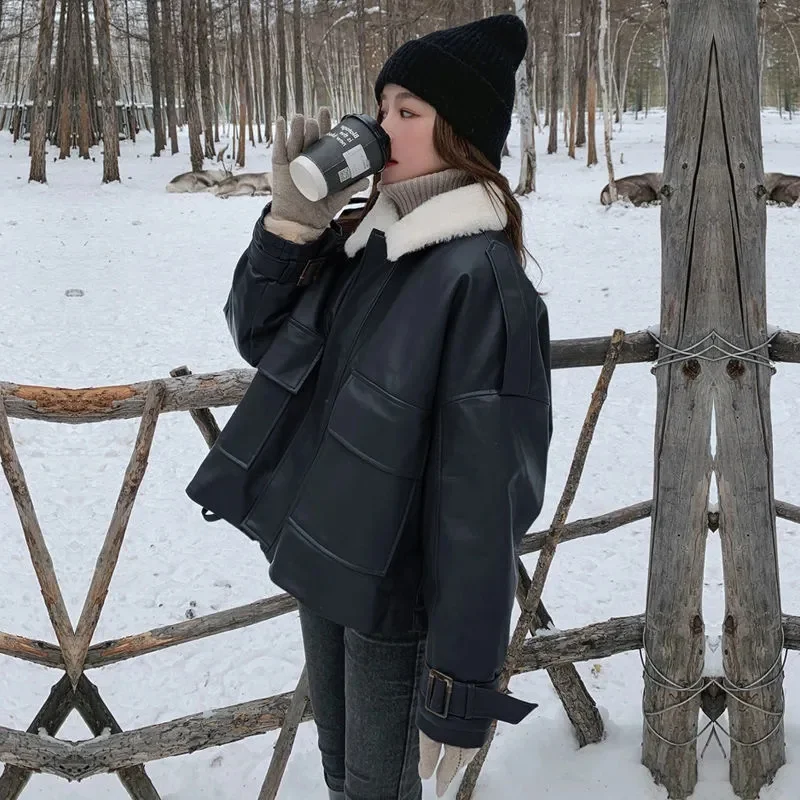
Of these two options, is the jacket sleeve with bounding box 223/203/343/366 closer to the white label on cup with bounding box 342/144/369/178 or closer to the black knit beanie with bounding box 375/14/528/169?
the white label on cup with bounding box 342/144/369/178

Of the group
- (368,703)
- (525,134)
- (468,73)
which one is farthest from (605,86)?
(368,703)

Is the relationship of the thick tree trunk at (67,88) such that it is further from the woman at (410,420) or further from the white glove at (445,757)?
the white glove at (445,757)

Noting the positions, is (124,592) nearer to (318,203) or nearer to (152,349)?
(318,203)

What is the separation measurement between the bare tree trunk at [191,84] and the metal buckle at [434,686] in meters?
18.9

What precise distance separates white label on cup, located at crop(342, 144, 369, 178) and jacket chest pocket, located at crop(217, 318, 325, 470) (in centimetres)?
39

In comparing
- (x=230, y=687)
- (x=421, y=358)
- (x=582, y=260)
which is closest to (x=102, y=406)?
(x=421, y=358)

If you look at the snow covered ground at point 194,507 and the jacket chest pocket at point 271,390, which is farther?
the snow covered ground at point 194,507

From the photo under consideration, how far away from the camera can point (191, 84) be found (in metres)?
20.5

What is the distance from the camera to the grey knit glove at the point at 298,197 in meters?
1.75

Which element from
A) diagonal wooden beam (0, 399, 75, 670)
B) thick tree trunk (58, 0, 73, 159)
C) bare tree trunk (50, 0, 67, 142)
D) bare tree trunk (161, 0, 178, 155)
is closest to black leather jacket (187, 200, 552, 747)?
diagonal wooden beam (0, 399, 75, 670)

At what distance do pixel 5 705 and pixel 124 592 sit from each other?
1.20m

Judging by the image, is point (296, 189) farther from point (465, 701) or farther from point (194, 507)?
point (194, 507)

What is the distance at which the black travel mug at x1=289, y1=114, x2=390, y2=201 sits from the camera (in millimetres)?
1676

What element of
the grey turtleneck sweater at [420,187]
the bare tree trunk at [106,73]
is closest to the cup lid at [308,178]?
the grey turtleneck sweater at [420,187]
